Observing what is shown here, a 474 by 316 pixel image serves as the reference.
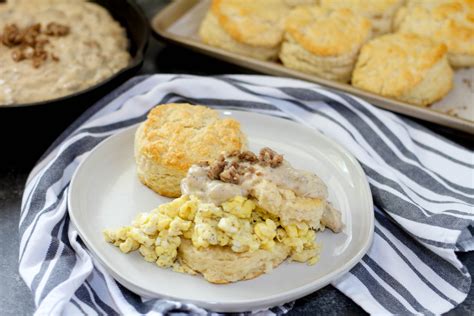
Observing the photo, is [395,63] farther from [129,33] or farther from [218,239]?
[218,239]

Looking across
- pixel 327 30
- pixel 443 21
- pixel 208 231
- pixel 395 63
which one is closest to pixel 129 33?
pixel 327 30

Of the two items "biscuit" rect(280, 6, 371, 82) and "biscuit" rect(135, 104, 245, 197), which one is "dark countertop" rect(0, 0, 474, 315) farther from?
"biscuit" rect(135, 104, 245, 197)

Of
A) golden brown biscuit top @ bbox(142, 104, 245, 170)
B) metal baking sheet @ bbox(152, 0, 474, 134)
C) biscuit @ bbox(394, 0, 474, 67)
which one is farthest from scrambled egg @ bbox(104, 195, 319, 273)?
biscuit @ bbox(394, 0, 474, 67)

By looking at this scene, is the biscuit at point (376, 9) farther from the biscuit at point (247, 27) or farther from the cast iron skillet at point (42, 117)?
the cast iron skillet at point (42, 117)

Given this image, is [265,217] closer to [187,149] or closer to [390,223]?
[187,149]

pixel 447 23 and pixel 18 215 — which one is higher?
pixel 447 23

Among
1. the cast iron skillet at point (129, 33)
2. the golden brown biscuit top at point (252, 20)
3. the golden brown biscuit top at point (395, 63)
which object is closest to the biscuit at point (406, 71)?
the golden brown biscuit top at point (395, 63)
